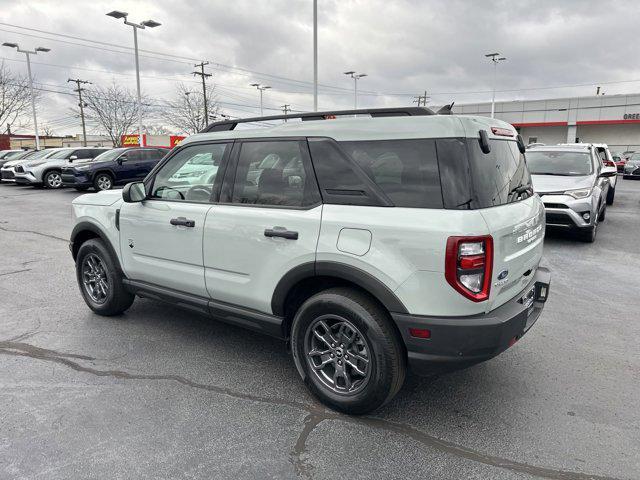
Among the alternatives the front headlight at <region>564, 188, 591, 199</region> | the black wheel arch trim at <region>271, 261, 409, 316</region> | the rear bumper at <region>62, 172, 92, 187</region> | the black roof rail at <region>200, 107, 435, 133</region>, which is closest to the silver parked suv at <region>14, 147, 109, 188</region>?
the rear bumper at <region>62, 172, 92, 187</region>

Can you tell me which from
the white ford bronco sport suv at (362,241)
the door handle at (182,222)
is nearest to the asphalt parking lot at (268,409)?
the white ford bronco sport suv at (362,241)

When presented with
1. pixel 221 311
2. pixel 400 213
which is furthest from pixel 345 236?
pixel 221 311

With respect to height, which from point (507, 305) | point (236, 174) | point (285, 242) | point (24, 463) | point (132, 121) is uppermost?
point (132, 121)

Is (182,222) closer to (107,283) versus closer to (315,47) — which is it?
(107,283)

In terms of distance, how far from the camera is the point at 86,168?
16.0 metres

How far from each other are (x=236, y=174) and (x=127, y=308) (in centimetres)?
219

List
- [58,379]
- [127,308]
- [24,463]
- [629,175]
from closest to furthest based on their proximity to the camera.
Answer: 1. [24,463]
2. [58,379]
3. [127,308]
4. [629,175]

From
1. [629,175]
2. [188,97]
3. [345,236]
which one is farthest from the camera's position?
[188,97]

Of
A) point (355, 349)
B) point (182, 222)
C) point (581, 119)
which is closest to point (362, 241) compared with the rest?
point (355, 349)

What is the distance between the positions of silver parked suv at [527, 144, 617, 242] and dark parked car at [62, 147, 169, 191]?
1370 centimetres

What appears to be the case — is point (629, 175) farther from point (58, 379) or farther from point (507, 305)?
point (58, 379)

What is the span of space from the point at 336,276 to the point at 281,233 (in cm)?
50

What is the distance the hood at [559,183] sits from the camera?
7888 millimetres

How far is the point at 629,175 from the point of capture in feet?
81.1
